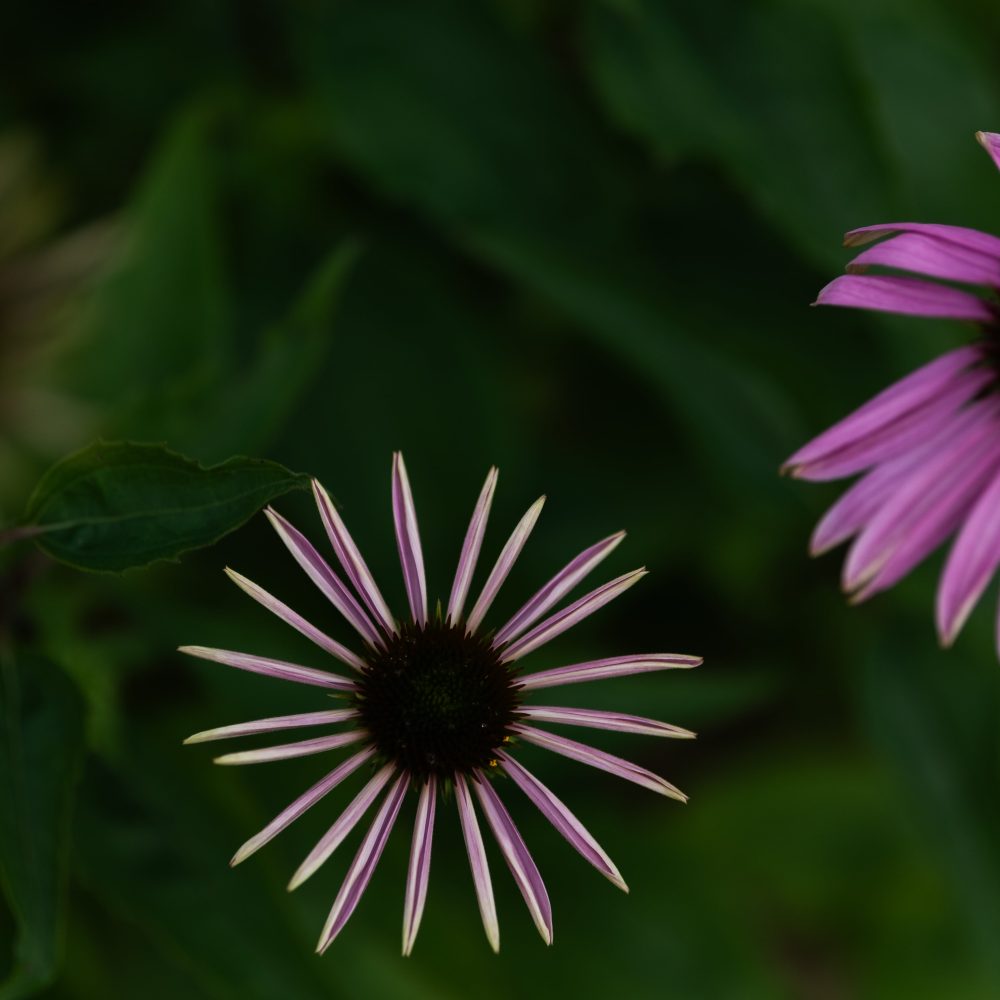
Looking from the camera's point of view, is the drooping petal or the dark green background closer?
the drooping petal

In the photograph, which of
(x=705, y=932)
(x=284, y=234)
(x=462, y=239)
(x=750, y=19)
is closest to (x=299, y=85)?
→ (x=284, y=234)

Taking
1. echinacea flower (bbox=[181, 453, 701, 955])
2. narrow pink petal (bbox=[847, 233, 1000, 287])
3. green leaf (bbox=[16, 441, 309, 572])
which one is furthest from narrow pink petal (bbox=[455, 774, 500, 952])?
narrow pink petal (bbox=[847, 233, 1000, 287])

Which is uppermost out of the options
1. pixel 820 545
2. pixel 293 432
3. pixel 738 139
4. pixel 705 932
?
pixel 738 139

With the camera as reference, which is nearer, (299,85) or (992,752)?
(992,752)

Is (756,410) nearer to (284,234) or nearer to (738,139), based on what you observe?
(738,139)

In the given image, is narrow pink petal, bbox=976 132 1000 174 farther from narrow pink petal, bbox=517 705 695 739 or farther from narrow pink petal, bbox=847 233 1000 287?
narrow pink petal, bbox=517 705 695 739

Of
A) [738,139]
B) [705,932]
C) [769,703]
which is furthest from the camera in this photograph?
[769,703]

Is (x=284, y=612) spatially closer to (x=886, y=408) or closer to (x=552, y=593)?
(x=552, y=593)
